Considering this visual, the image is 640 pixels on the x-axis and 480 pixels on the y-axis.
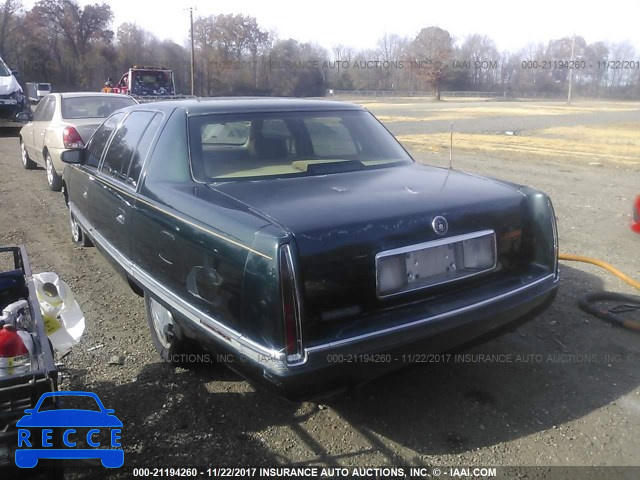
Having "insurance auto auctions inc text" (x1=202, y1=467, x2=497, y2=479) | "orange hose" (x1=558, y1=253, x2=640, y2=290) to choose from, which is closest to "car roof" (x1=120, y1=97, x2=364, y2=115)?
"insurance auto auctions inc text" (x1=202, y1=467, x2=497, y2=479)

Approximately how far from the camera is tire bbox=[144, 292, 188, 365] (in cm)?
332

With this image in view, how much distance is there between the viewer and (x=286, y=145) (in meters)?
3.70

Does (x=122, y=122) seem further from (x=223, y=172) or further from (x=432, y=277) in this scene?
(x=432, y=277)

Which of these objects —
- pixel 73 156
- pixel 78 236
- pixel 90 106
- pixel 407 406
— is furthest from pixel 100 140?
pixel 90 106

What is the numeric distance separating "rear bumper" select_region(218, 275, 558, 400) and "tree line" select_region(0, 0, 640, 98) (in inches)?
2388

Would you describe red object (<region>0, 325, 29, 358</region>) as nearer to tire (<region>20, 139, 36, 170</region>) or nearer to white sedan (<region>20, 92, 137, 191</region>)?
white sedan (<region>20, 92, 137, 191</region>)

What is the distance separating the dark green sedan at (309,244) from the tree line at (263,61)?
59296mm

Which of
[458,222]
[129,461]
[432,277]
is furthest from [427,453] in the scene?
[129,461]

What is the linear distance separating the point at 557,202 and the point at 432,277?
6147 mm

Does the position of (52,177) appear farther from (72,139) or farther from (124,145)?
(124,145)

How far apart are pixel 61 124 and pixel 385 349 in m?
7.70

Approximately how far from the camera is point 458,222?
2830 mm

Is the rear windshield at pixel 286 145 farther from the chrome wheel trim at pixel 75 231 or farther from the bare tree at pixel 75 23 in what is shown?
the bare tree at pixel 75 23

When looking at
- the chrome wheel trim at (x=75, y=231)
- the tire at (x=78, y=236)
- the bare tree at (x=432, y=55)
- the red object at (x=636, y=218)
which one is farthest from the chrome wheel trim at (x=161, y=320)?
the bare tree at (x=432, y=55)
